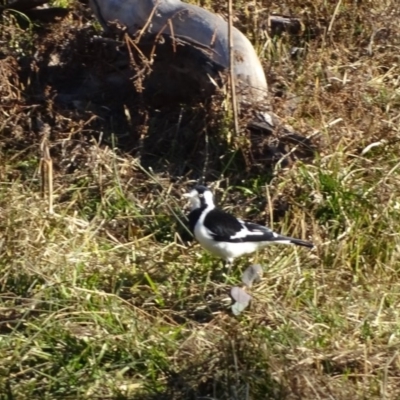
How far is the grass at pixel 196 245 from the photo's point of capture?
4984mm

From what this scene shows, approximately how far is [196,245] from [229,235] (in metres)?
0.48

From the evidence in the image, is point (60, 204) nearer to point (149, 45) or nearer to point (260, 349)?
point (149, 45)

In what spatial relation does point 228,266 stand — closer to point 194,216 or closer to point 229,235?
point 229,235

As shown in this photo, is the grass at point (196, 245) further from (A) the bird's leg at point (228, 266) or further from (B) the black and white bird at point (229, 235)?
(B) the black and white bird at point (229, 235)

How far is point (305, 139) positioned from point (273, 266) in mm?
1009

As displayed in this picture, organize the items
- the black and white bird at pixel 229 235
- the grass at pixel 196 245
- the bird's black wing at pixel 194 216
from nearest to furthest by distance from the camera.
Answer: the grass at pixel 196 245 < the black and white bird at pixel 229 235 < the bird's black wing at pixel 194 216

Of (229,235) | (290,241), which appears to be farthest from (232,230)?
(290,241)

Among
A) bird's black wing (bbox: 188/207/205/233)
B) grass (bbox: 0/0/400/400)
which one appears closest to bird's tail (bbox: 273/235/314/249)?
grass (bbox: 0/0/400/400)

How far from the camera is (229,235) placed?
576cm

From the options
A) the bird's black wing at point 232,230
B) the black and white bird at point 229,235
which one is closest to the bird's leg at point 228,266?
the black and white bird at point 229,235

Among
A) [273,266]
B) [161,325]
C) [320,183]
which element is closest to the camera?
[161,325]

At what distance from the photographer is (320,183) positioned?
20.7ft

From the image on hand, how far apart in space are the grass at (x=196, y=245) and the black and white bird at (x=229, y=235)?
0.48ft

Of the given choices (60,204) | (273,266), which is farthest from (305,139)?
(60,204)
